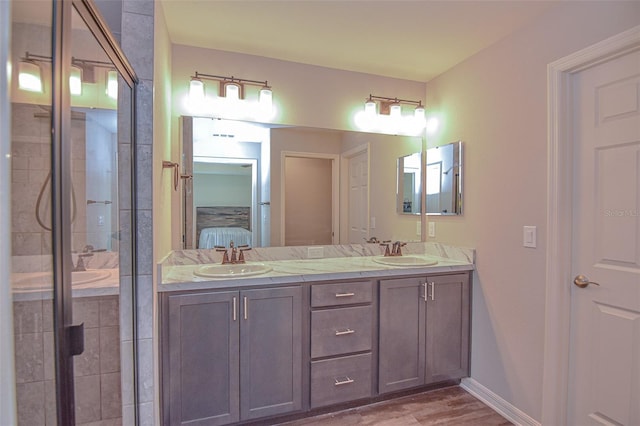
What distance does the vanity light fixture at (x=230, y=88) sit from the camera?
2.19m

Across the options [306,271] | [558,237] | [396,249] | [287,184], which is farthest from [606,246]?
[287,184]

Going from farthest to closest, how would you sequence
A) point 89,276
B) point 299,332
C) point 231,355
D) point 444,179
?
point 444,179 → point 299,332 → point 231,355 → point 89,276

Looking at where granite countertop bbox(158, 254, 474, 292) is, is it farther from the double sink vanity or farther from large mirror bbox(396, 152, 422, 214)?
large mirror bbox(396, 152, 422, 214)

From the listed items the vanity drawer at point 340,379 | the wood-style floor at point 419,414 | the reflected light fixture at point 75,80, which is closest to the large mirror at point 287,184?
the vanity drawer at point 340,379

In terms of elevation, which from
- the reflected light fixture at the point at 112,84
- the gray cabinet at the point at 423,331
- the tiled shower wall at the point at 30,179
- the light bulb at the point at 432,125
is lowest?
the gray cabinet at the point at 423,331

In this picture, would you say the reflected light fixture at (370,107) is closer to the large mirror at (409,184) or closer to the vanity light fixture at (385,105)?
the vanity light fixture at (385,105)

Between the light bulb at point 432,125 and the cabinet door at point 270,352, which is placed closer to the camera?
the cabinet door at point 270,352

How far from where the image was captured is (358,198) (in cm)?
267

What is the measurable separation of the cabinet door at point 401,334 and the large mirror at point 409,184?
2.62 feet

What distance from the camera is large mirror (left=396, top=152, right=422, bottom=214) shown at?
9.17 ft

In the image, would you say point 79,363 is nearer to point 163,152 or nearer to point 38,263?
point 38,263

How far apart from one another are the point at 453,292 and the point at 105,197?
7.18ft

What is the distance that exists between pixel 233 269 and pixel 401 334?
1.19 meters

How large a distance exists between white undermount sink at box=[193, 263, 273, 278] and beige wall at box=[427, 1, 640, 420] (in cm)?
151
